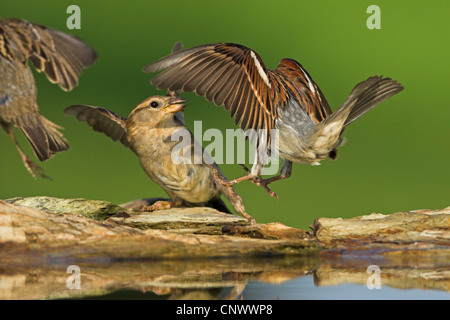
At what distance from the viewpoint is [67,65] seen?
522cm

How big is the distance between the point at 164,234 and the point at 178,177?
1336 mm

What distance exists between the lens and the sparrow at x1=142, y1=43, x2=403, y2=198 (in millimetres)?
4824

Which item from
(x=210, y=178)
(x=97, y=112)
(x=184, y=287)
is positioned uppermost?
(x=97, y=112)

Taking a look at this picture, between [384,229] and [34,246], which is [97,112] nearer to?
[34,246]

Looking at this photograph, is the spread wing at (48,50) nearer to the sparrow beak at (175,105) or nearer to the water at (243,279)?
the sparrow beak at (175,105)

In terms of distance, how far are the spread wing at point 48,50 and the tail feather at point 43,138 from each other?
12.7 inches

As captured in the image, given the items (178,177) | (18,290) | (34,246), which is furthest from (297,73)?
(18,290)

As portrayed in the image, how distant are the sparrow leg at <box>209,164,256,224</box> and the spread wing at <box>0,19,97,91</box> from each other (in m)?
1.34

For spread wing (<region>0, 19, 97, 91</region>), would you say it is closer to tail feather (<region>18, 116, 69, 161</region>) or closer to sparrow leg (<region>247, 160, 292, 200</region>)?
tail feather (<region>18, 116, 69, 161</region>)

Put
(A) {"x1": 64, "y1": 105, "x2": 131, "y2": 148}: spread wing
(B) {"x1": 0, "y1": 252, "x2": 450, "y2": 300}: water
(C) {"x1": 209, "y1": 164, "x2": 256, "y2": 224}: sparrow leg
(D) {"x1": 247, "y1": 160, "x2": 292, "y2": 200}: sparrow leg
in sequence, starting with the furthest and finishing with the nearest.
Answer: (A) {"x1": 64, "y1": 105, "x2": 131, "y2": 148}: spread wing → (D) {"x1": 247, "y1": 160, "x2": 292, "y2": 200}: sparrow leg → (C) {"x1": 209, "y1": 164, "x2": 256, "y2": 224}: sparrow leg → (B) {"x1": 0, "y1": 252, "x2": 450, "y2": 300}: water

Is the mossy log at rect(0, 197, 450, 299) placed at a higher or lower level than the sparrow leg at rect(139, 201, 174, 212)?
lower

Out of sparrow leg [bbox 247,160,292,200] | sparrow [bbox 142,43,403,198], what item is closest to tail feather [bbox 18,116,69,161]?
sparrow [bbox 142,43,403,198]

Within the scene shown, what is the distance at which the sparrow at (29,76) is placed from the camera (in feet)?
16.4

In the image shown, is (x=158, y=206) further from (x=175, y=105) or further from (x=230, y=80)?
(x=230, y=80)
